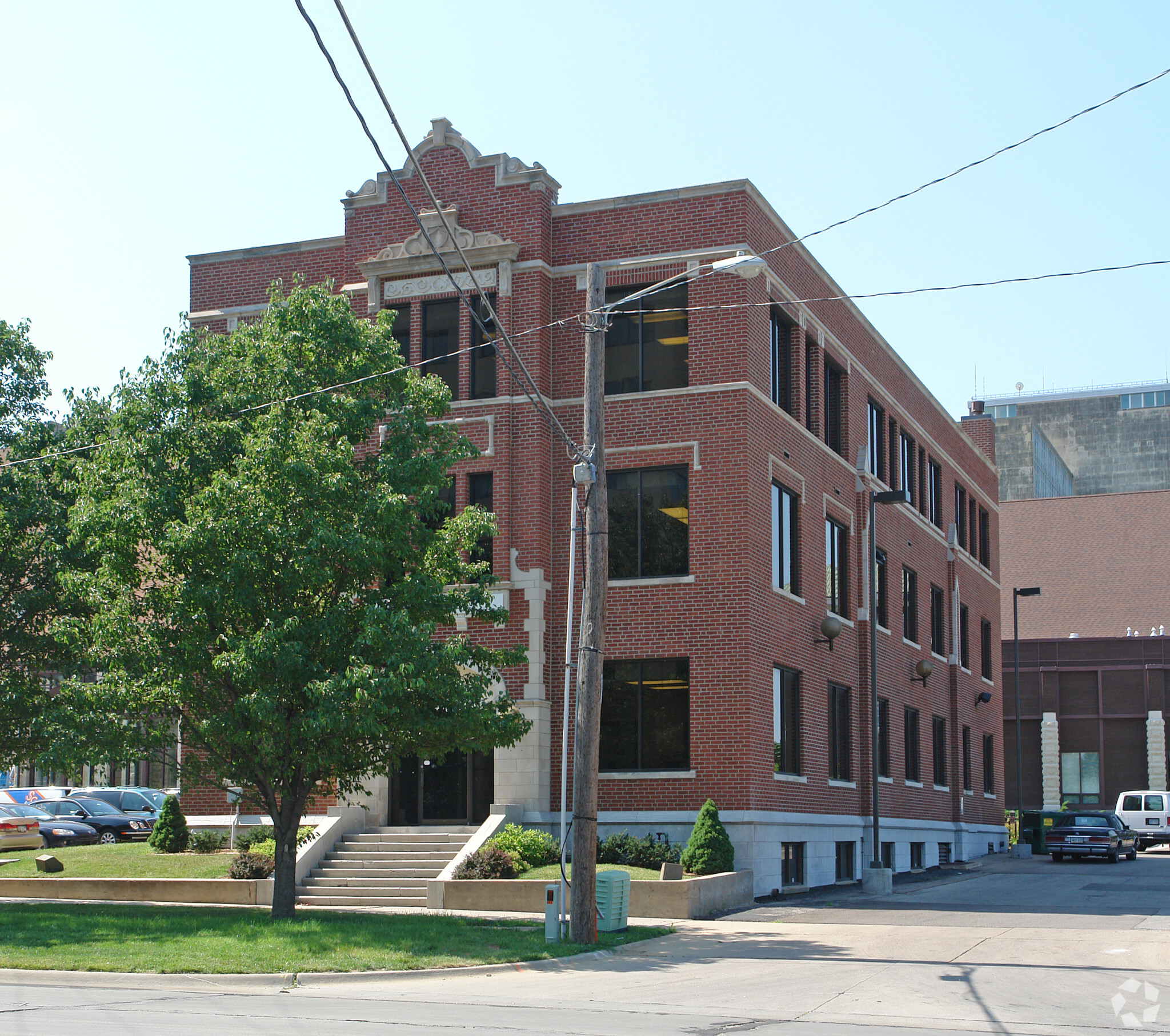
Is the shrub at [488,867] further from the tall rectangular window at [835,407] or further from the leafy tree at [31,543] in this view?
the tall rectangular window at [835,407]

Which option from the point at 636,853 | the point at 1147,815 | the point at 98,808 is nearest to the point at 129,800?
the point at 98,808

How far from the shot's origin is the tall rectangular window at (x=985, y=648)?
46062mm

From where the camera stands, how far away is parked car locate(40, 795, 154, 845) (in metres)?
39.5

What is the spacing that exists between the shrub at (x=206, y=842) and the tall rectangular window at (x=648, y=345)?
38.6 feet

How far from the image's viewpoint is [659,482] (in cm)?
2675

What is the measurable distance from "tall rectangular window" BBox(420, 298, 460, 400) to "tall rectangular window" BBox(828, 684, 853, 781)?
420 inches

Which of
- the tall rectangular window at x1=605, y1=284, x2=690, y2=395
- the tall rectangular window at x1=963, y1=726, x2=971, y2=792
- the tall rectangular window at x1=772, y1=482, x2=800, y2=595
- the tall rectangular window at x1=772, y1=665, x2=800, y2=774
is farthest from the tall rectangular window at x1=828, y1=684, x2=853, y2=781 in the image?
the tall rectangular window at x1=963, y1=726, x2=971, y2=792

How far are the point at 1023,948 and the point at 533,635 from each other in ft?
37.2

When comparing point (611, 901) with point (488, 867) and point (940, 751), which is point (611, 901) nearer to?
point (488, 867)

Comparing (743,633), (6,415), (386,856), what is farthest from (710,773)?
(6,415)

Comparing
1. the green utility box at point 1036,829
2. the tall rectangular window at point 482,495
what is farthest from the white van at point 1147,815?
the tall rectangular window at point 482,495

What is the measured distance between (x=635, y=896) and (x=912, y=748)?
55.4 feet

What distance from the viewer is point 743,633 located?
25.5 meters

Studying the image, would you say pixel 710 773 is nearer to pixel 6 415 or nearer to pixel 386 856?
pixel 386 856
